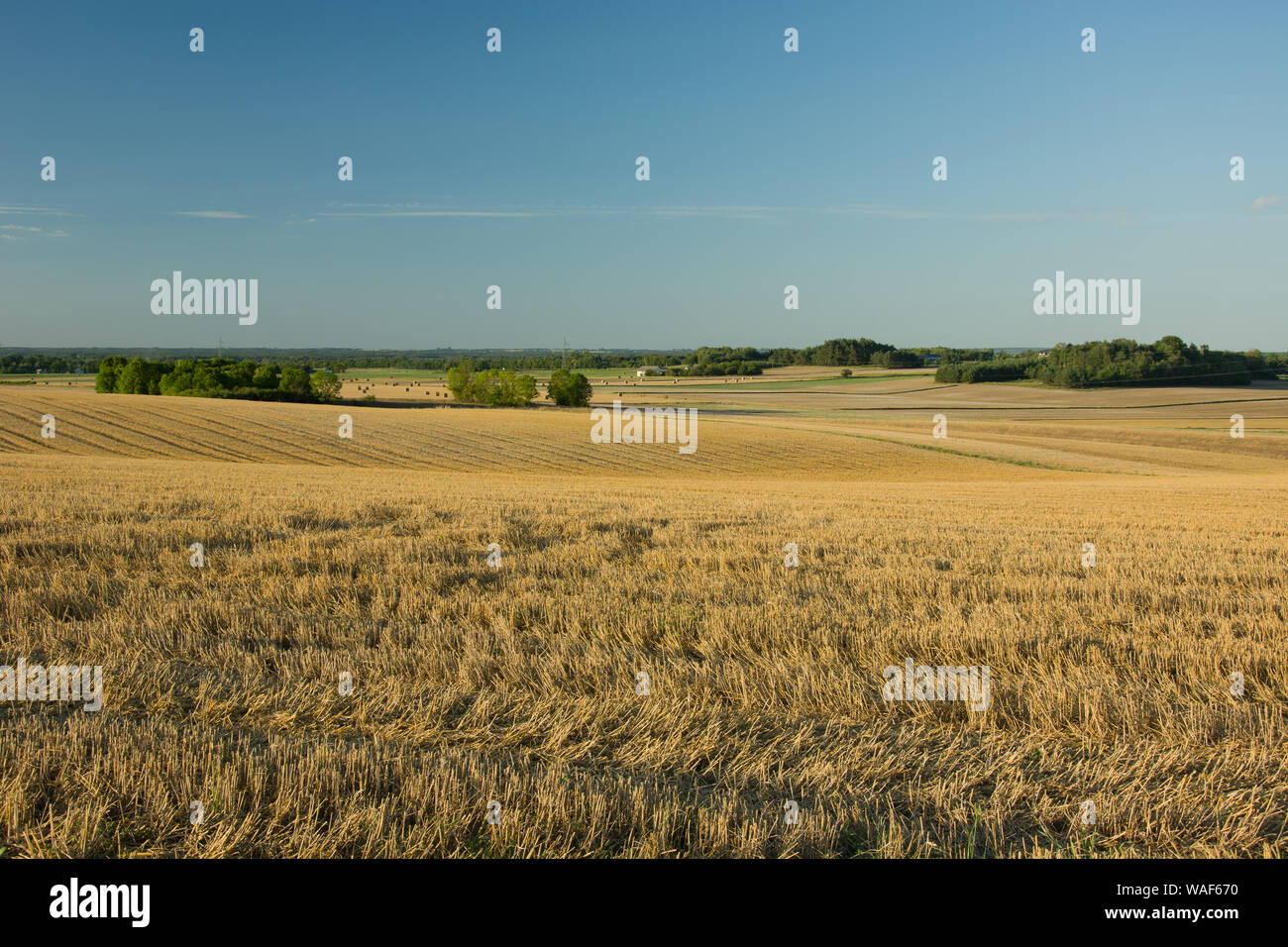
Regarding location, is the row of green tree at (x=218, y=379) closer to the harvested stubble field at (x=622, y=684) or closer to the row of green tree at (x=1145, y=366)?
the harvested stubble field at (x=622, y=684)

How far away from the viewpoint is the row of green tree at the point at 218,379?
89.7 m

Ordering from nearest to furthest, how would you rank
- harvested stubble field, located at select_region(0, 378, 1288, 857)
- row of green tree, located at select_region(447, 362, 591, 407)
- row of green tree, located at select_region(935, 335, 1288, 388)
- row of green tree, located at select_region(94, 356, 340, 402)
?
1. harvested stubble field, located at select_region(0, 378, 1288, 857)
2. row of green tree, located at select_region(94, 356, 340, 402)
3. row of green tree, located at select_region(447, 362, 591, 407)
4. row of green tree, located at select_region(935, 335, 1288, 388)

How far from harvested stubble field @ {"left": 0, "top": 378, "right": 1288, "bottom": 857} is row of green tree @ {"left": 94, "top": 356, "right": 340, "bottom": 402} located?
8636 centimetres

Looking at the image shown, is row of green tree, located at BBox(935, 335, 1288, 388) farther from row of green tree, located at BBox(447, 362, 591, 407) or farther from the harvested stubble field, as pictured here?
the harvested stubble field

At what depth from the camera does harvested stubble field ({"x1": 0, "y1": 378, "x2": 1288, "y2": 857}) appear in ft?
12.3

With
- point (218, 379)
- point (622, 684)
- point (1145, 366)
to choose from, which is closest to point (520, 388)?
point (218, 379)

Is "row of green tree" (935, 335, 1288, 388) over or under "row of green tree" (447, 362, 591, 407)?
over

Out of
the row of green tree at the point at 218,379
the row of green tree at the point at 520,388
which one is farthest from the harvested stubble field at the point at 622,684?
the row of green tree at the point at 218,379

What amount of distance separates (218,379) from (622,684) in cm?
9899

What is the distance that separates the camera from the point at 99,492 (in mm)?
15062

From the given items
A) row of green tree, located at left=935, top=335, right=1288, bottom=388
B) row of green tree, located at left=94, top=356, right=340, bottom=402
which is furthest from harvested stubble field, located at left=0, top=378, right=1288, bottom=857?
row of green tree, located at left=935, top=335, right=1288, bottom=388

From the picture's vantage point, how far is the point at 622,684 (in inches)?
216

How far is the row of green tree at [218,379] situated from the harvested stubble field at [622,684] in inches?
3400

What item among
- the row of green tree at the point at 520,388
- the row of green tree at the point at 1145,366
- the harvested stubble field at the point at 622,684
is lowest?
the harvested stubble field at the point at 622,684
